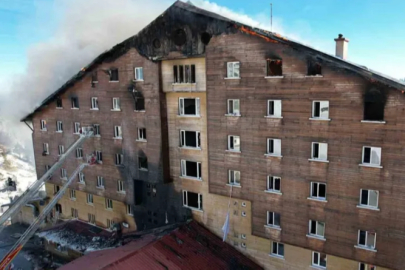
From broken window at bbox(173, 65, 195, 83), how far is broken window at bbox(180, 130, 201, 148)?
3749 mm

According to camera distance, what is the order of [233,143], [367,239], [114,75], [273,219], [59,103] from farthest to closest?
[59,103]
[114,75]
[233,143]
[273,219]
[367,239]

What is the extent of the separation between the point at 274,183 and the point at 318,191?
2.75 metres

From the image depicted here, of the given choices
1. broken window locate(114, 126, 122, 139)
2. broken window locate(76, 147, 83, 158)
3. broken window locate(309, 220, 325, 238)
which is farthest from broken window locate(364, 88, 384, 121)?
broken window locate(76, 147, 83, 158)

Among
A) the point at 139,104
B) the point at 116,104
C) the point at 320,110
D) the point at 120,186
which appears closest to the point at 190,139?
the point at 139,104

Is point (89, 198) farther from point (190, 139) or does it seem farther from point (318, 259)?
point (318, 259)

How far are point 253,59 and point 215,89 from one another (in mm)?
3281

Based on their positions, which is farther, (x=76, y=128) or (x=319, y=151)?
(x=76, y=128)

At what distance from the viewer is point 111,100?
27750mm

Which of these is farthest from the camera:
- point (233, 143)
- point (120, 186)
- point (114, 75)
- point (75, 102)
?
point (75, 102)

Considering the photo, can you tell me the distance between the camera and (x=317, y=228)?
20000 millimetres

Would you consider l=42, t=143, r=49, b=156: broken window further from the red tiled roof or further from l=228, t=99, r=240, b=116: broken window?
l=228, t=99, r=240, b=116: broken window

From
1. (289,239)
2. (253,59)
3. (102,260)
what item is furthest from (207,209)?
(253,59)

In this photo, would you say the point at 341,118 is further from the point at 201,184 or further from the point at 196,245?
the point at 196,245

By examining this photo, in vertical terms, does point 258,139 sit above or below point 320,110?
below
